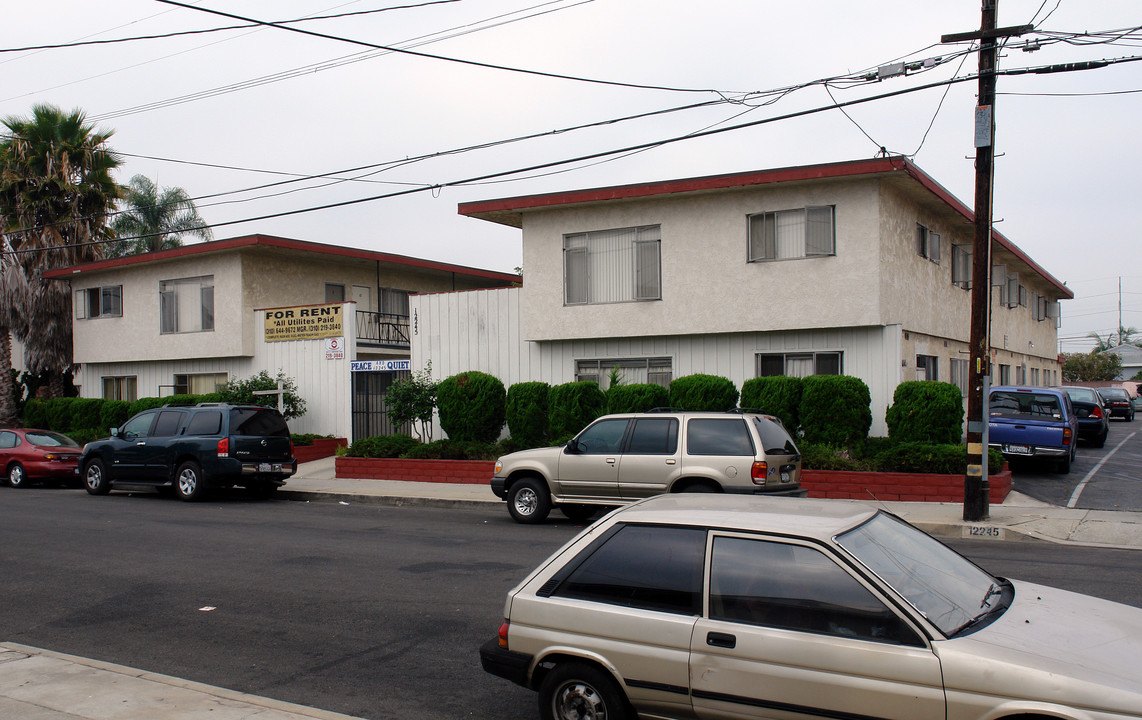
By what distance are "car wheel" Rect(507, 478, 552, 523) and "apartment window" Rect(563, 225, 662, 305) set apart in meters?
7.09

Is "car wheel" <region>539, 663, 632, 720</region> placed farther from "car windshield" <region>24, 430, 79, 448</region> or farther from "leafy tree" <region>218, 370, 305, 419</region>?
"leafy tree" <region>218, 370, 305, 419</region>

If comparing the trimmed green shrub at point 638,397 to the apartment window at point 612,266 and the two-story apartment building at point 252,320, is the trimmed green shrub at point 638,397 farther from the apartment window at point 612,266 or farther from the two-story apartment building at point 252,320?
the two-story apartment building at point 252,320

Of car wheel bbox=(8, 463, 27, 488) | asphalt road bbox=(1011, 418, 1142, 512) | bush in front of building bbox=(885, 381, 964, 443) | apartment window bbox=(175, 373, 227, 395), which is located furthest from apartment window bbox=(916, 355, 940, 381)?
car wheel bbox=(8, 463, 27, 488)

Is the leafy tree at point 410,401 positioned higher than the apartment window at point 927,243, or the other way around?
the apartment window at point 927,243

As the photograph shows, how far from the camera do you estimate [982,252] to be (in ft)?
42.4

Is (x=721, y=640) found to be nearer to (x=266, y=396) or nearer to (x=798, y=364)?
(x=798, y=364)

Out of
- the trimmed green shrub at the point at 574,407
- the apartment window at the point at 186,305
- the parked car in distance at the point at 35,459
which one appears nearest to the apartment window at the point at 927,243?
the trimmed green shrub at the point at 574,407

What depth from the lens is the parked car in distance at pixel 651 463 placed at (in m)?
12.1

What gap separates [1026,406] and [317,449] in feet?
56.3

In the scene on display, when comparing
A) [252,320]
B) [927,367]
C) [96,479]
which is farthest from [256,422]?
[927,367]

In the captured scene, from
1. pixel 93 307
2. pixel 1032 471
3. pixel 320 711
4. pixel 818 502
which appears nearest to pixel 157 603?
pixel 320 711

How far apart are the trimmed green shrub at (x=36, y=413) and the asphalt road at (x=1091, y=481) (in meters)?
29.3

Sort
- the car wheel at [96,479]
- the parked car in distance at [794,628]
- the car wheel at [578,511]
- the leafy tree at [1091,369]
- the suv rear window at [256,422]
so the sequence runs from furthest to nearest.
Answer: the leafy tree at [1091,369] → the car wheel at [96,479] → the suv rear window at [256,422] → the car wheel at [578,511] → the parked car in distance at [794,628]

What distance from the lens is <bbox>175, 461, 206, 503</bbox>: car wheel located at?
17.9 m
